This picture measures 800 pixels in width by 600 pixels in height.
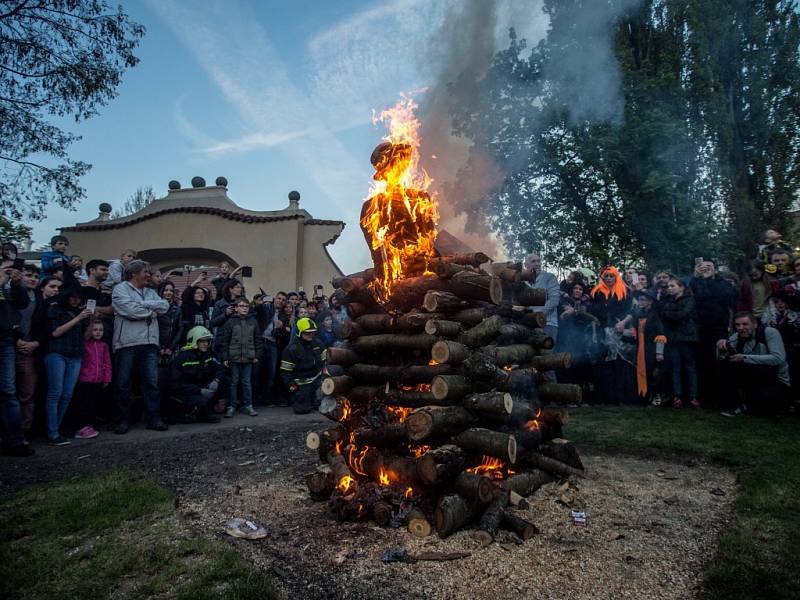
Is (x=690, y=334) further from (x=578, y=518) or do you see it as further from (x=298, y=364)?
(x=298, y=364)

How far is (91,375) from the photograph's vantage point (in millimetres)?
7781

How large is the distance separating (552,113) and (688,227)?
18.7 ft

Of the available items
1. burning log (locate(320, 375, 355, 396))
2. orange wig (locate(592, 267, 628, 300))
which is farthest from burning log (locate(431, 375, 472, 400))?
orange wig (locate(592, 267, 628, 300))

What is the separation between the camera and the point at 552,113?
16391 mm

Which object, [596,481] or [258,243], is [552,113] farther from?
[596,481]

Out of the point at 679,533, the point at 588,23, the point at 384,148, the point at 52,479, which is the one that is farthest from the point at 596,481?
the point at 588,23

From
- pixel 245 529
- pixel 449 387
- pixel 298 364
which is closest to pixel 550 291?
pixel 298 364

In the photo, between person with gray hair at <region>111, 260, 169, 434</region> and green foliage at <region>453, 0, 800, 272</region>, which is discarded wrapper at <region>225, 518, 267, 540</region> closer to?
person with gray hair at <region>111, 260, 169, 434</region>

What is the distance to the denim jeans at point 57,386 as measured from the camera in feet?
23.3

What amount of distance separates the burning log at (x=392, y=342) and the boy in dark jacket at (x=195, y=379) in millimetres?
4658

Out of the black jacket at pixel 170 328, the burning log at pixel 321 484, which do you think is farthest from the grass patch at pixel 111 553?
the black jacket at pixel 170 328

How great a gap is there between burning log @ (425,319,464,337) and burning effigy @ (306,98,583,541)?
0.01 metres

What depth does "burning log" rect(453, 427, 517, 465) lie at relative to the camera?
4414mm

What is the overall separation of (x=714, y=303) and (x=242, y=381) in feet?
31.3
